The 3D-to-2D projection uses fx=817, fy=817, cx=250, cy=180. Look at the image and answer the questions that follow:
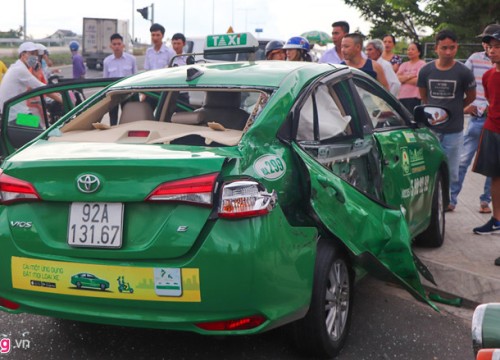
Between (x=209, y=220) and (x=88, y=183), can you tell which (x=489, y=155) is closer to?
(x=209, y=220)

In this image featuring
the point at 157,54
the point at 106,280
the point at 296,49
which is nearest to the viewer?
the point at 106,280

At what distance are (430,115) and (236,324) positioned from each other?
366cm

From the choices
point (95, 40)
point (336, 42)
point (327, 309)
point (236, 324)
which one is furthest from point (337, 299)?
point (95, 40)

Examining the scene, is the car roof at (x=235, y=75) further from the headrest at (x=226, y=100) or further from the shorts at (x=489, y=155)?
the shorts at (x=489, y=155)

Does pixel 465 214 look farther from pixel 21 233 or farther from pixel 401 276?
pixel 21 233

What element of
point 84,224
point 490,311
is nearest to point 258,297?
point 84,224

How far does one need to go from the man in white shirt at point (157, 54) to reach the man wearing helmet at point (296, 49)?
386cm

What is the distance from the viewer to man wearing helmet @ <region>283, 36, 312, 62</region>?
870 centimetres

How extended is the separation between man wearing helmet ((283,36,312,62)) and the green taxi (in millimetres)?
3825

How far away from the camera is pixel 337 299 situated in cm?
433

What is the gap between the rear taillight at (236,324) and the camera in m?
3.70

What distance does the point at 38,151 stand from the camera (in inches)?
167

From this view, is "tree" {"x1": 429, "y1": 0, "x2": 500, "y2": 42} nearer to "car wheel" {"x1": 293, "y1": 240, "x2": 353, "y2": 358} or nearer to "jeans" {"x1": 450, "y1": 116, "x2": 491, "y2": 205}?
"jeans" {"x1": 450, "y1": 116, "x2": 491, "y2": 205}

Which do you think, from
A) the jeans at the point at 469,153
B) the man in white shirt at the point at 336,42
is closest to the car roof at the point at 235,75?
the jeans at the point at 469,153
